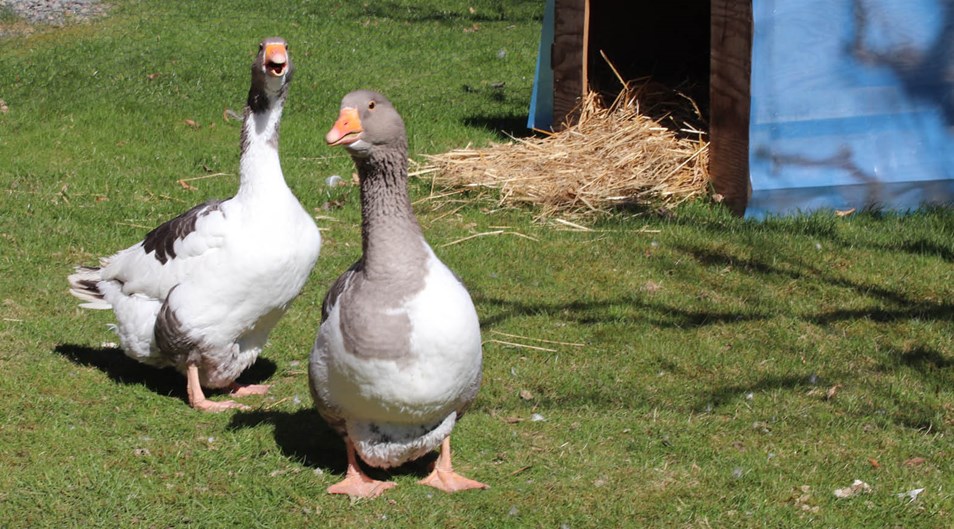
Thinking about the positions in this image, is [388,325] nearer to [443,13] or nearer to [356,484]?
[356,484]

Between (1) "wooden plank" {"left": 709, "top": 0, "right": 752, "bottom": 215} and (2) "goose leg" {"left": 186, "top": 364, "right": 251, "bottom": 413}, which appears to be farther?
(1) "wooden plank" {"left": 709, "top": 0, "right": 752, "bottom": 215}

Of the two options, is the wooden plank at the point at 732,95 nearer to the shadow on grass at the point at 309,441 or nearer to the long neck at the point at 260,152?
the long neck at the point at 260,152

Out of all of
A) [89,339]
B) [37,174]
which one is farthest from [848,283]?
[37,174]

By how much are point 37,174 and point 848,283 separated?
6.87m

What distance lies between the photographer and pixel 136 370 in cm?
601

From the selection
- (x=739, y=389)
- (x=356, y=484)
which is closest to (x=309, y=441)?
(x=356, y=484)

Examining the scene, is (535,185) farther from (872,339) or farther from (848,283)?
(872,339)

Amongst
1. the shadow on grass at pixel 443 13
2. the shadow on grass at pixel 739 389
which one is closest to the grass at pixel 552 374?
the shadow on grass at pixel 739 389

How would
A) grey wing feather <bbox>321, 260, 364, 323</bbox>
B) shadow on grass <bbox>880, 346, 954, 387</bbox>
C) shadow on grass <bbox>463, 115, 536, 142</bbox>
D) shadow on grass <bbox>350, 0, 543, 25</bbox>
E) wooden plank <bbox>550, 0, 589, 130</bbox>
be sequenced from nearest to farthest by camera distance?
grey wing feather <bbox>321, 260, 364, 323</bbox> < shadow on grass <bbox>880, 346, 954, 387</bbox> < wooden plank <bbox>550, 0, 589, 130</bbox> < shadow on grass <bbox>463, 115, 536, 142</bbox> < shadow on grass <bbox>350, 0, 543, 25</bbox>

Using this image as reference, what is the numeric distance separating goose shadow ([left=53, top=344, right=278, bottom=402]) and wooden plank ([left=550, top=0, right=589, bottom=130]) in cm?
467

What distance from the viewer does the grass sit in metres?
4.54

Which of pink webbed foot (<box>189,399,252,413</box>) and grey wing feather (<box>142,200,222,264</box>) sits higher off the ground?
grey wing feather (<box>142,200,222,264</box>)

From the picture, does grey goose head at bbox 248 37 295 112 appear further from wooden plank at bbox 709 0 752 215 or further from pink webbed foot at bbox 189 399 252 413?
wooden plank at bbox 709 0 752 215

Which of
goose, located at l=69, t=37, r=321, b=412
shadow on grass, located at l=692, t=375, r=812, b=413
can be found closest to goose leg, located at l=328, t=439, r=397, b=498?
goose, located at l=69, t=37, r=321, b=412
